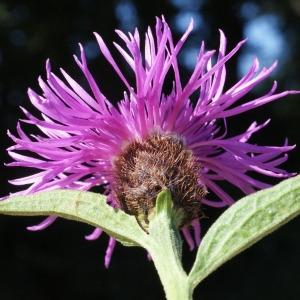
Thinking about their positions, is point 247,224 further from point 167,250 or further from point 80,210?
point 80,210

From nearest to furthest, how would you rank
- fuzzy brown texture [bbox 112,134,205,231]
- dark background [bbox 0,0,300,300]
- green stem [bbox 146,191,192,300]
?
green stem [bbox 146,191,192,300], fuzzy brown texture [bbox 112,134,205,231], dark background [bbox 0,0,300,300]

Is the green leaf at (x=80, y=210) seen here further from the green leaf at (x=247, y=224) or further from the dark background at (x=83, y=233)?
the dark background at (x=83, y=233)

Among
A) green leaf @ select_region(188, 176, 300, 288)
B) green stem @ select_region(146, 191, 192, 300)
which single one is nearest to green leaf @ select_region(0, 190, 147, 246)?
green stem @ select_region(146, 191, 192, 300)

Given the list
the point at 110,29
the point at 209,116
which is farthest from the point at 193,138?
the point at 110,29

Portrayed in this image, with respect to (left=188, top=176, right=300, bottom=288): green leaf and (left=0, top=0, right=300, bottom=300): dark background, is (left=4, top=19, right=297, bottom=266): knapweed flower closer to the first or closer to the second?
(left=188, top=176, right=300, bottom=288): green leaf

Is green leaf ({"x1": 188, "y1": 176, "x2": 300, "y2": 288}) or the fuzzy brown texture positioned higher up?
the fuzzy brown texture
